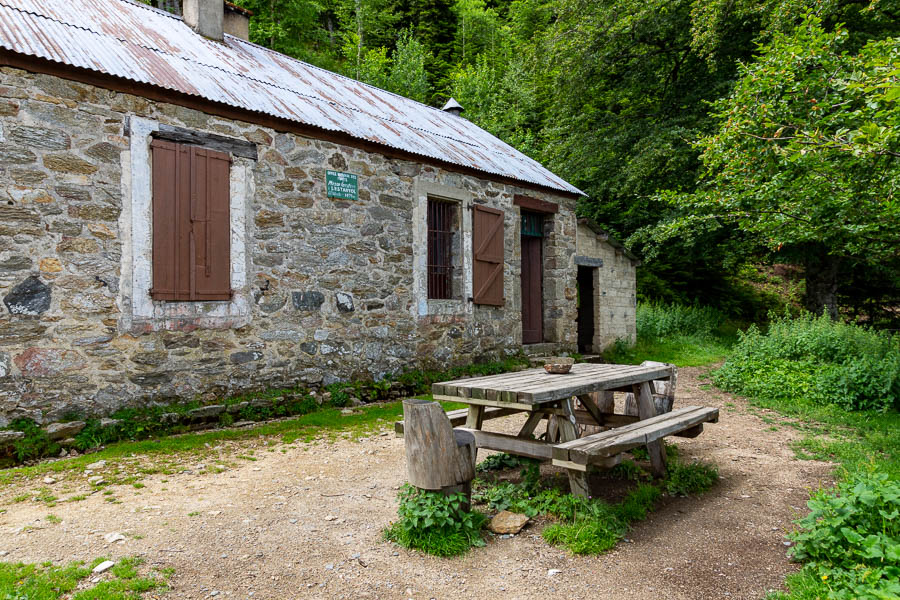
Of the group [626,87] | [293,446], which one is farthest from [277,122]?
[626,87]

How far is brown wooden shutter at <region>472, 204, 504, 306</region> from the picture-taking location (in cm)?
901

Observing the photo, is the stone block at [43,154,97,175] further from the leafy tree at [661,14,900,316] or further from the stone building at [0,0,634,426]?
the leafy tree at [661,14,900,316]

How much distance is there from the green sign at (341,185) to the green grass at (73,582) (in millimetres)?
5043

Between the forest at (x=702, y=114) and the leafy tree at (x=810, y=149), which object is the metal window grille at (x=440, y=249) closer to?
the forest at (x=702, y=114)

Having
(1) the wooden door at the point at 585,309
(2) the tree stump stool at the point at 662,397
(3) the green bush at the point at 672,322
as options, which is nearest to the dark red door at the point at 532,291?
(1) the wooden door at the point at 585,309

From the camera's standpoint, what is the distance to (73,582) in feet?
8.67

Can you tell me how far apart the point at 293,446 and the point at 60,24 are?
503cm

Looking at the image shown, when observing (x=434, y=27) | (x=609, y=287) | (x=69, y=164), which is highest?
(x=434, y=27)

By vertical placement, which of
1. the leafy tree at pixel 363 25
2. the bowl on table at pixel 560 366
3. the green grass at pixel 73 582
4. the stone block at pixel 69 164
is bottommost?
the green grass at pixel 73 582

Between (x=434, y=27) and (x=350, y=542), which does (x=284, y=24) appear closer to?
(x=434, y=27)

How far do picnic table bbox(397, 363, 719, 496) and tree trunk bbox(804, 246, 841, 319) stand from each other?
9.84 m

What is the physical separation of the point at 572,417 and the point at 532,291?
7209 mm

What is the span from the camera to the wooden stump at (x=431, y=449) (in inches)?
127

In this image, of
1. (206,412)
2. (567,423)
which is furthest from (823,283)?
(206,412)
